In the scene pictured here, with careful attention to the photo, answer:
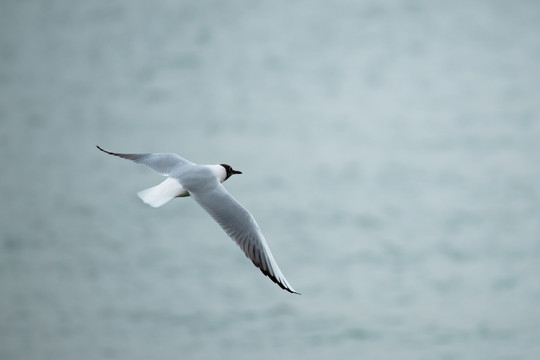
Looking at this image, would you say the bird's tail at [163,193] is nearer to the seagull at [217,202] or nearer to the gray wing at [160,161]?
the seagull at [217,202]

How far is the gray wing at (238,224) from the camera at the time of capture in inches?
147

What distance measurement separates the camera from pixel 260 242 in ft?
12.4

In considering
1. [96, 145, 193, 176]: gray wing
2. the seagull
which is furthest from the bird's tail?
[96, 145, 193, 176]: gray wing

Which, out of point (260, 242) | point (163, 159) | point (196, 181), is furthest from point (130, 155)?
point (260, 242)

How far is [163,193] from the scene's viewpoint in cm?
384

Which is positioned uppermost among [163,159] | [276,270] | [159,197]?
[163,159]

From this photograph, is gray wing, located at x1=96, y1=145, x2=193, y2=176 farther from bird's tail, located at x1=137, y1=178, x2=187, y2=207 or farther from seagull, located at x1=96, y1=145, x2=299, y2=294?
bird's tail, located at x1=137, y1=178, x2=187, y2=207

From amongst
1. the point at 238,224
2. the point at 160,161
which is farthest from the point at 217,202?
the point at 160,161

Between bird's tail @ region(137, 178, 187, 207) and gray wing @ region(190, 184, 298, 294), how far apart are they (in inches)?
2.3

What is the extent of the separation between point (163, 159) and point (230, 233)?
0.56 meters

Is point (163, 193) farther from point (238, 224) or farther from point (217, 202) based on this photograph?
point (238, 224)

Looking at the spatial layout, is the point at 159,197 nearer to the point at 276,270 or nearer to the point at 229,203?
the point at 229,203

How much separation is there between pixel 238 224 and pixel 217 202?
4.8 inches

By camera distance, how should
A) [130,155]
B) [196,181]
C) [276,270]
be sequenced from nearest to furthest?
[276,270]
[196,181]
[130,155]
